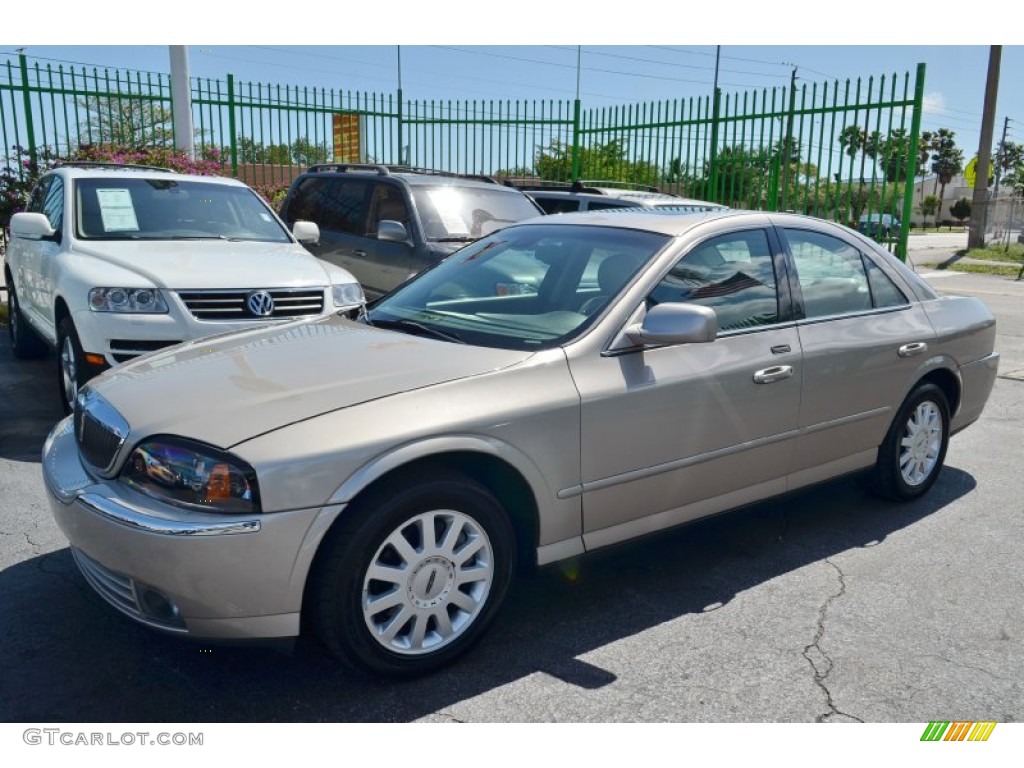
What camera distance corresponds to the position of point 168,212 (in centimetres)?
694

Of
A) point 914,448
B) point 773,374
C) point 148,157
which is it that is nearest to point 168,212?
point 773,374

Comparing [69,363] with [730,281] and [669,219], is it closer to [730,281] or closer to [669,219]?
[669,219]

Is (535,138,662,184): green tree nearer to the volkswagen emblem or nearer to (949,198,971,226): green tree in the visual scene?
the volkswagen emblem

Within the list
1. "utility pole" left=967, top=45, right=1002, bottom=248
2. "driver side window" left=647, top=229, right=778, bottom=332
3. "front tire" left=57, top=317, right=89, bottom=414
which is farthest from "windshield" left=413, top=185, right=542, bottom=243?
"utility pole" left=967, top=45, right=1002, bottom=248

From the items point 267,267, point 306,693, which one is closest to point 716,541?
point 306,693

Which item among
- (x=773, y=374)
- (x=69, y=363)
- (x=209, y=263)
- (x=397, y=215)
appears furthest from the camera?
(x=397, y=215)

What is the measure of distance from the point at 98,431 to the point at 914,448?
13.2 feet

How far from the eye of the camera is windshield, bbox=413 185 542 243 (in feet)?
26.2

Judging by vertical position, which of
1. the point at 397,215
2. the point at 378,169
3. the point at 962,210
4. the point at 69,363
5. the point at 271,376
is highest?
the point at 378,169

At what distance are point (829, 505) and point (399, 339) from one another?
2.73 meters

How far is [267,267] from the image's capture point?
6168mm

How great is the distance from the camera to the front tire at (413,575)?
280cm
